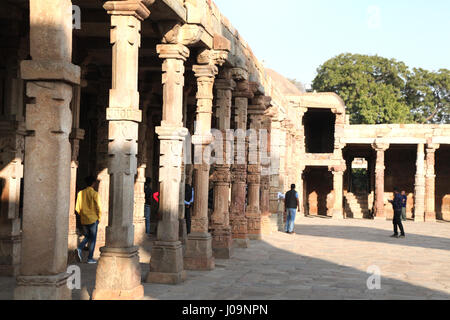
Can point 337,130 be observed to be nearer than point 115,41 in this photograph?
No

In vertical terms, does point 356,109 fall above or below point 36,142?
above

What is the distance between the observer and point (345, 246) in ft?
47.1

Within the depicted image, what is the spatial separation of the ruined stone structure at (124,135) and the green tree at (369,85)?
70.0 ft

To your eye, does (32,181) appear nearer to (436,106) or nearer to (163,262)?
(163,262)

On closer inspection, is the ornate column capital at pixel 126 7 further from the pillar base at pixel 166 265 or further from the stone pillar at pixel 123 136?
the pillar base at pixel 166 265

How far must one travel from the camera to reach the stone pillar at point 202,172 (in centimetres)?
970

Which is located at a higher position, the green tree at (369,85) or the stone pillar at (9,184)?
the green tree at (369,85)

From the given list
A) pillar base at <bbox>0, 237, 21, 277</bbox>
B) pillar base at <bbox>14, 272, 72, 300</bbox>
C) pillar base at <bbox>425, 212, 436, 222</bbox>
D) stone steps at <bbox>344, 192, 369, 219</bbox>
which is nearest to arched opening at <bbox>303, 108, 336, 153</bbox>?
stone steps at <bbox>344, 192, 369, 219</bbox>

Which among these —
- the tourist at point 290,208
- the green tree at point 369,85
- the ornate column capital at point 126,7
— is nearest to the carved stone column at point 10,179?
the ornate column capital at point 126,7

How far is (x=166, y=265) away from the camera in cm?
812

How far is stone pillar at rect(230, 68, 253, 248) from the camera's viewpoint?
13.0 m

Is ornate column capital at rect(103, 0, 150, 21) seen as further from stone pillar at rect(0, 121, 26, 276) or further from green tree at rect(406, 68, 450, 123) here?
green tree at rect(406, 68, 450, 123)
